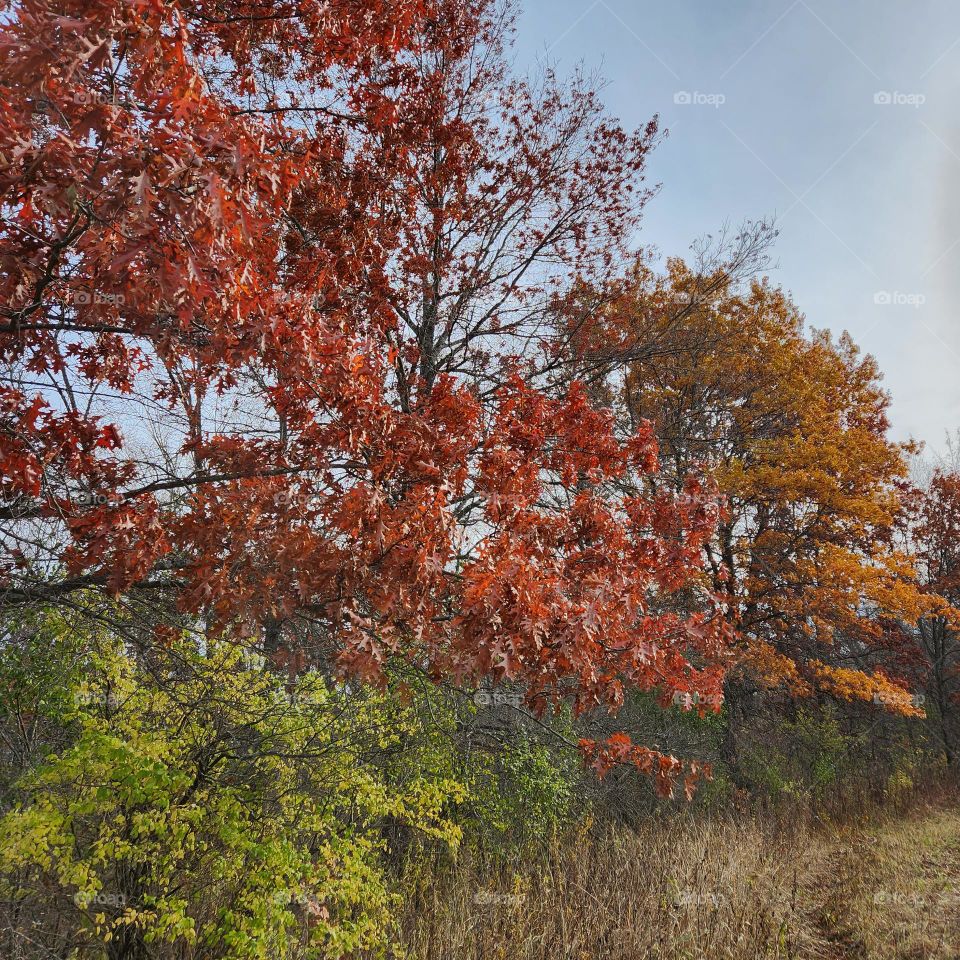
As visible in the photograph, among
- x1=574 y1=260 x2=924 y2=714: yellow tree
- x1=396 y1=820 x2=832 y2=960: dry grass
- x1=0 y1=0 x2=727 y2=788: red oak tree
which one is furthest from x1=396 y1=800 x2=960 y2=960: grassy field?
x1=574 y1=260 x2=924 y2=714: yellow tree

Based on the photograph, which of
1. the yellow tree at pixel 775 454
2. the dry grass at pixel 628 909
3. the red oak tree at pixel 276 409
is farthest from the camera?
the yellow tree at pixel 775 454

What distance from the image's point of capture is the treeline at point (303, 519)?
2150 millimetres

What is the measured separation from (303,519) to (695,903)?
16.6 feet

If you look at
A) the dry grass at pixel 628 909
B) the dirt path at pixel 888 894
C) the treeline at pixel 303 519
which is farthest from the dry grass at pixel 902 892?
the treeline at pixel 303 519

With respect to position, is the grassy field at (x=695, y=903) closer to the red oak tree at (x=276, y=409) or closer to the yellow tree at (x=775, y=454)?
the red oak tree at (x=276, y=409)

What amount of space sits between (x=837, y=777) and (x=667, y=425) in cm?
883

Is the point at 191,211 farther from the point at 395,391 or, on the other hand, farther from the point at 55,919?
the point at 55,919

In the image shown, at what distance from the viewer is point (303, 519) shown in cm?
368

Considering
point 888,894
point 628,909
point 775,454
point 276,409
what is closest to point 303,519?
point 276,409

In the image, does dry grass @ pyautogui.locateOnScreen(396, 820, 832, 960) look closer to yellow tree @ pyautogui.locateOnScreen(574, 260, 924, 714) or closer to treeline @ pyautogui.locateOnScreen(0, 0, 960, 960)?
treeline @ pyautogui.locateOnScreen(0, 0, 960, 960)

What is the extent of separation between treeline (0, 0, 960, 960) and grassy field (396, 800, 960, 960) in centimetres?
78

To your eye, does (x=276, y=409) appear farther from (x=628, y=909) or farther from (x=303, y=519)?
(x=628, y=909)

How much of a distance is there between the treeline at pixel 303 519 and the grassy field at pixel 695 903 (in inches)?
30.6

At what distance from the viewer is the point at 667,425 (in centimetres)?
1215
